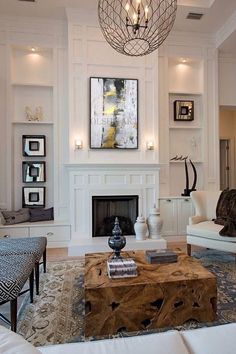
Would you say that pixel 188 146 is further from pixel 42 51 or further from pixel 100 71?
pixel 42 51

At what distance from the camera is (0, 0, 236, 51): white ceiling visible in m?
4.36

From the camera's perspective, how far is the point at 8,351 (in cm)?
83

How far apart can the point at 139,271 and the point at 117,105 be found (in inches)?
123

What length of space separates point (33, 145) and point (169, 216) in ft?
9.32

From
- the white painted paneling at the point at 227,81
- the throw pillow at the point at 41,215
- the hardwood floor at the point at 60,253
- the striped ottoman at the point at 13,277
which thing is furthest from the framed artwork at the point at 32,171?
the white painted paneling at the point at 227,81

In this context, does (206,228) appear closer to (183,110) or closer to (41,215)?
(183,110)

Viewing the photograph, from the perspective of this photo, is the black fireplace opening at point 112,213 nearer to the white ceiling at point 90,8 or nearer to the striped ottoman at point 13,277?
the striped ottoman at point 13,277

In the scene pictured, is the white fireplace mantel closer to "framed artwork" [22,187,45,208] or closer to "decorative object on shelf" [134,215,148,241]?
"decorative object on shelf" [134,215,148,241]

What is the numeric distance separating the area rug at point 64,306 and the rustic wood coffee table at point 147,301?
0.24ft

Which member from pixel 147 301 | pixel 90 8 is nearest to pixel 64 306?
pixel 147 301

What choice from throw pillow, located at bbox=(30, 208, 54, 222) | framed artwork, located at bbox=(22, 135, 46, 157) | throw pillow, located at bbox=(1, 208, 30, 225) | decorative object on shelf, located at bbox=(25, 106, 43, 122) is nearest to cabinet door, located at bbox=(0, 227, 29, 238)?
throw pillow, located at bbox=(1, 208, 30, 225)

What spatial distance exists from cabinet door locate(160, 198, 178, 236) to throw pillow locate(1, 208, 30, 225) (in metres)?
2.45

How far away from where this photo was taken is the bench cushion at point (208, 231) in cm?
352

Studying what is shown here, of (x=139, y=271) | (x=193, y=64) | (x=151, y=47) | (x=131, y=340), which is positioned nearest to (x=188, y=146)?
(x=193, y=64)
